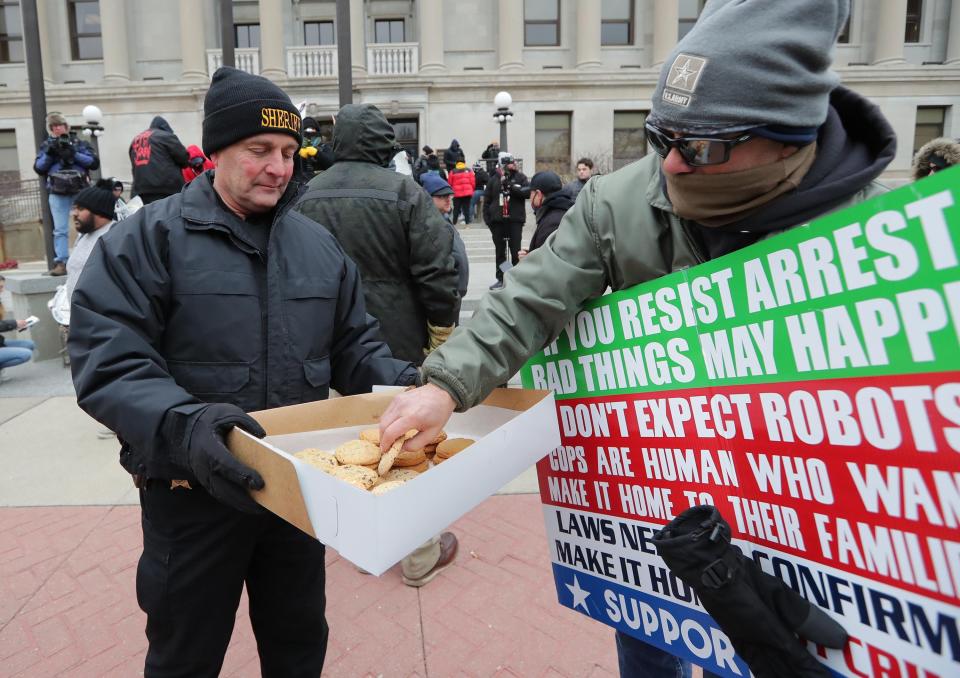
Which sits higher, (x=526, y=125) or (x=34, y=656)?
(x=526, y=125)

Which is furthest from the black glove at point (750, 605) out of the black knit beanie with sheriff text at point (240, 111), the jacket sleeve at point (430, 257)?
the jacket sleeve at point (430, 257)

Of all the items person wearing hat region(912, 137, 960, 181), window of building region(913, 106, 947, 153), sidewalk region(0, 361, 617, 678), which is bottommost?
sidewalk region(0, 361, 617, 678)

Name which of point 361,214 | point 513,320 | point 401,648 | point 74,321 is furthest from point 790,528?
point 361,214

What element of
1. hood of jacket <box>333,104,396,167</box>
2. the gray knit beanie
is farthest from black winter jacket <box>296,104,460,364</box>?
the gray knit beanie

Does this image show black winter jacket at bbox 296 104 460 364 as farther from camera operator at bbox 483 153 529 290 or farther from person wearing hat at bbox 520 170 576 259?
camera operator at bbox 483 153 529 290

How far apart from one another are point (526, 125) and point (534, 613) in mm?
26877

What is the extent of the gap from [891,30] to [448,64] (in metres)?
18.9

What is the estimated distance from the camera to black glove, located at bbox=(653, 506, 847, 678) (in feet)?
4.24

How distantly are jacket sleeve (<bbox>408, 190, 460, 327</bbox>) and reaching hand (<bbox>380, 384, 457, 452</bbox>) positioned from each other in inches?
73.6

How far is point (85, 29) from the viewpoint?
30.3 meters

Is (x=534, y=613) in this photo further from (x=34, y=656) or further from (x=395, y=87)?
(x=395, y=87)

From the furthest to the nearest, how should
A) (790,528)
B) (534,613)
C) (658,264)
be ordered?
(534,613) < (658,264) < (790,528)

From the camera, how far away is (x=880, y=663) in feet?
4.13

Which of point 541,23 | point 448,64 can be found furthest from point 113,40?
point 541,23
